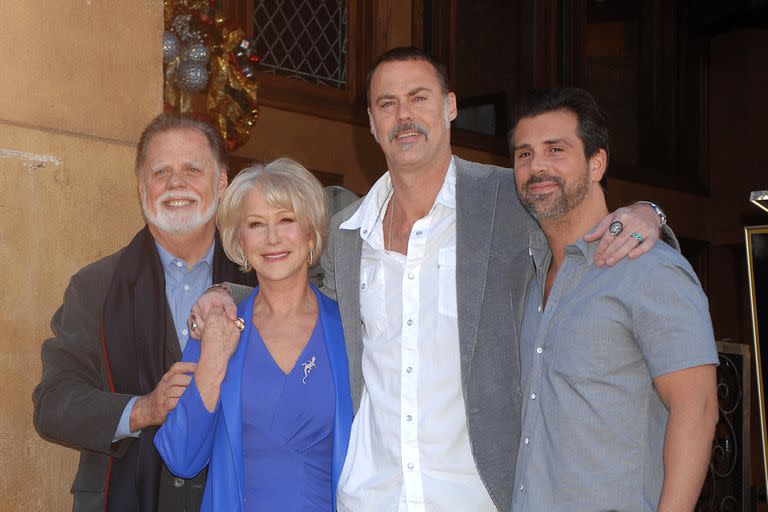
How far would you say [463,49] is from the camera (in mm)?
7094

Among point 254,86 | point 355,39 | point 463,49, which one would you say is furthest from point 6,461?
point 463,49

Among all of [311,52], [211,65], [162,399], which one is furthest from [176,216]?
[311,52]

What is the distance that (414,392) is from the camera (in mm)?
2311

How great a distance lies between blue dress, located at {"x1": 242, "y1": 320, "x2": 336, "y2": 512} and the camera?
2.32 m

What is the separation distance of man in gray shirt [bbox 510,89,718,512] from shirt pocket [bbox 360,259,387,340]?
401mm

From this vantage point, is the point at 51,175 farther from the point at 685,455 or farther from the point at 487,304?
the point at 685,455

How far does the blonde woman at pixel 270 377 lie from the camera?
2301mm

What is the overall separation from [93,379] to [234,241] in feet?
1.69

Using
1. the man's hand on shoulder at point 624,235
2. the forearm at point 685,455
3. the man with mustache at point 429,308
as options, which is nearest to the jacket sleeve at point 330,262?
the man with mustache at point 429,308

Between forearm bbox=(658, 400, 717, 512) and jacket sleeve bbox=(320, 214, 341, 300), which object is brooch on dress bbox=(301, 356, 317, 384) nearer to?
jacket sleeve bbox=(320, 214, 341, 300)

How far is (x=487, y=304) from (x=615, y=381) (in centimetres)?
42

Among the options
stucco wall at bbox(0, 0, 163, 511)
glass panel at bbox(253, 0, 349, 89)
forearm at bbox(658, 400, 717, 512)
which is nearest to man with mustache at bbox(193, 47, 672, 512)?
forearm at bbox(658, 400, 717, 512)

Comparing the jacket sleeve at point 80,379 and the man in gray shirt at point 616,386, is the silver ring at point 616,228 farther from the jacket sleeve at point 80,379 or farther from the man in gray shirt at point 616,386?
the jacket sleeve at point 80,379

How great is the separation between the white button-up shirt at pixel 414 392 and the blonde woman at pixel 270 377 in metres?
0.07
